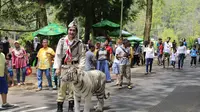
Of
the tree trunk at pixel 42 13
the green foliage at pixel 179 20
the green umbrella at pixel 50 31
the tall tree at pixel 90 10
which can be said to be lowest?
the green umbrella at pixel 50 31

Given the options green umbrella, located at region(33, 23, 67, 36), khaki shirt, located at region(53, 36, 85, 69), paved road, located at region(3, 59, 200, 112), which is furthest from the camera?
green umbrella, located at region(33, 23, 67, 36)

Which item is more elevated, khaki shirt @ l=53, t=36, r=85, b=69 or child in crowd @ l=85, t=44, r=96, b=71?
khaki shirt @ l=53, t=36, r=85, b=69

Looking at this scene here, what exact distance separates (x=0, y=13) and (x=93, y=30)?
42.5ft

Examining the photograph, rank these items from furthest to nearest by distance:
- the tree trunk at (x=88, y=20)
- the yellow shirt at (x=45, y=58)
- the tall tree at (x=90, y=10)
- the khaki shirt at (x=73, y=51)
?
1. the tree trunk at (x=88, y=20)
2. the tall tree at (x=90, y=10)
3. the yellow shirt at (x=45, y=58)
4. the khaki shirt at (x=73, y=51)

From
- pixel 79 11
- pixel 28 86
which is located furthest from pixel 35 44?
pixel 79 11

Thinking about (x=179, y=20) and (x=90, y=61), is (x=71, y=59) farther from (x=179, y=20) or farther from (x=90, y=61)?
(x=179, y=20)

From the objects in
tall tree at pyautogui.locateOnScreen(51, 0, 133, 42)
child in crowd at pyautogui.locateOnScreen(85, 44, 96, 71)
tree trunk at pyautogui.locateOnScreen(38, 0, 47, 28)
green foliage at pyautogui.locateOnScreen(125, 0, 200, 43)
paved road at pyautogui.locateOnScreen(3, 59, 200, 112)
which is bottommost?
paved road at pyautogui.locateOnScreen(3, 59, 200, 112)

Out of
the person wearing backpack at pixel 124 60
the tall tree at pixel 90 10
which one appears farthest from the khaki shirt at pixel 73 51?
the tall tree at pixel 90 10

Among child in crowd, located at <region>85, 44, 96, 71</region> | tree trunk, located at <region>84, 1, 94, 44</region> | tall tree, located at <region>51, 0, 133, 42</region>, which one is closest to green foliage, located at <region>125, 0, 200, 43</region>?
tall tree, located at <region>51, 0, 133, 42</region>

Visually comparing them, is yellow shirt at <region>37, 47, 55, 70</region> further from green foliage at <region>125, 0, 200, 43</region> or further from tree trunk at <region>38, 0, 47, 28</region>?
green foliage at <region>125, 0, 200, 43</region>

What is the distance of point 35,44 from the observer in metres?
20.2

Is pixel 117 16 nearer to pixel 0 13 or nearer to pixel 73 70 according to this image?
pixel 0 13

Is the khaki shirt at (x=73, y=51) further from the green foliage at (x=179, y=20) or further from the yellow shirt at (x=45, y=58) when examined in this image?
the green foliage at (x=179, y=20)

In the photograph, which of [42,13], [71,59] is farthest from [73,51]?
[42,13]
